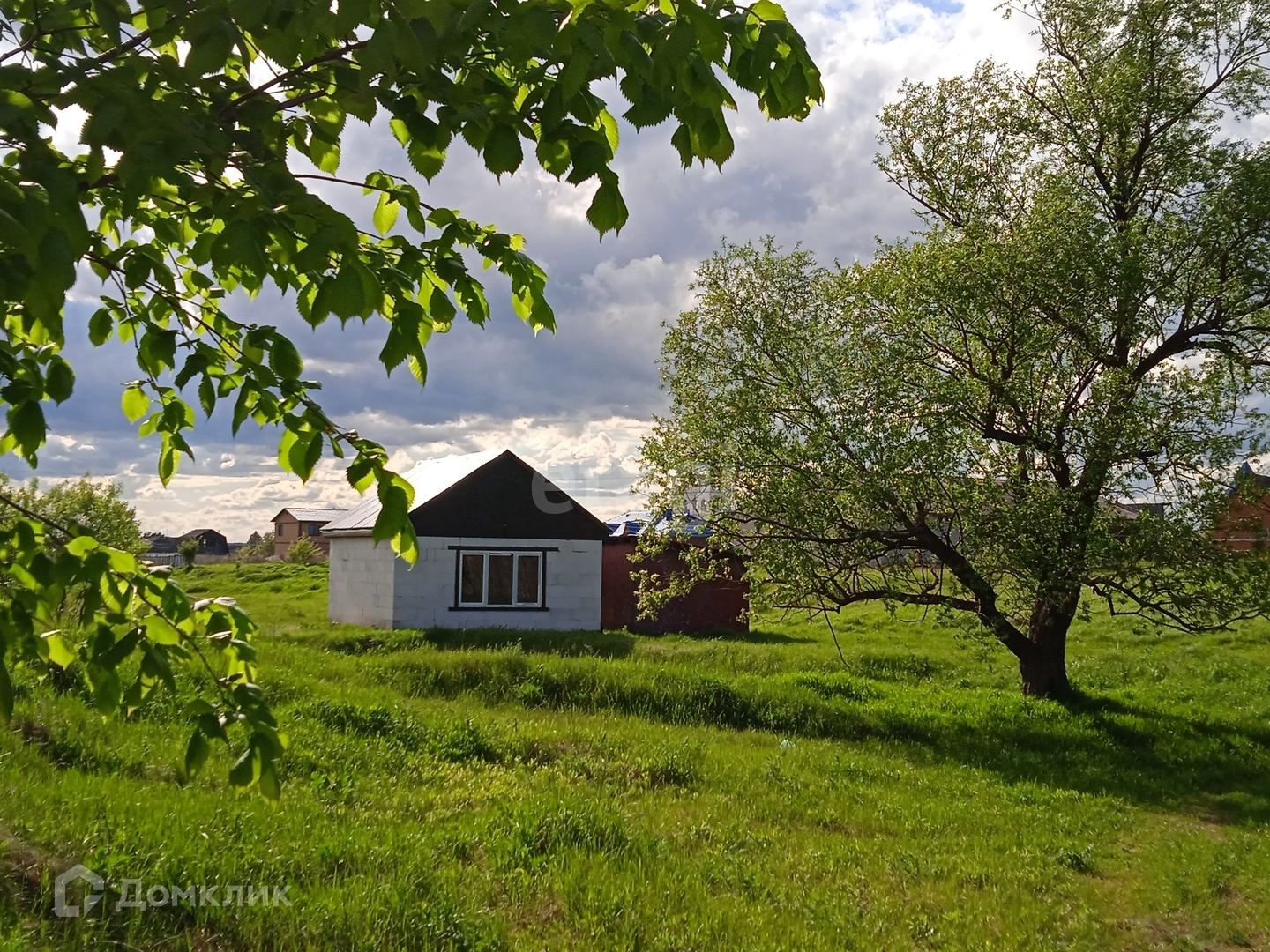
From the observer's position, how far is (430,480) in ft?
91.6

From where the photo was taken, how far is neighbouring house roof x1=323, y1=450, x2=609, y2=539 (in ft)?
83.4

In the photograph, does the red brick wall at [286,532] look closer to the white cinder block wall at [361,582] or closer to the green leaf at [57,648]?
the white cinder block wall at [361,582]

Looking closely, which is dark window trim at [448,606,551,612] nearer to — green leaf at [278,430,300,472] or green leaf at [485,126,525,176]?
green leaf at [278,430,300,472]

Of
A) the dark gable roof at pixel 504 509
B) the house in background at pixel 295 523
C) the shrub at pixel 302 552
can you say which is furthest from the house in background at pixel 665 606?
the house in background at pixel 295 523

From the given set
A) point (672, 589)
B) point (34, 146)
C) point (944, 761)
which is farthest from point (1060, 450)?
point (34, 146)

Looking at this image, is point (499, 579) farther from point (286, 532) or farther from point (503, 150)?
point (286, 532)

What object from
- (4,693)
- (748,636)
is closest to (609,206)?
(4,693)

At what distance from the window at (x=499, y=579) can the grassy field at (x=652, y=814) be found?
8.84 metres

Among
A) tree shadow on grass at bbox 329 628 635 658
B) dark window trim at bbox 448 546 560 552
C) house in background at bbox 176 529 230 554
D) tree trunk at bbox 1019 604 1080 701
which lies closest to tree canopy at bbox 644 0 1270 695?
tree trunk at bbox 1019 604 1080 701

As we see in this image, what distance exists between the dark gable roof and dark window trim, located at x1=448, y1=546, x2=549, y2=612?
35 cm

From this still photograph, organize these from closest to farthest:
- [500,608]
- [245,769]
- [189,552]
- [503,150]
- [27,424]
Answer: [503,150] < [27,424] < [245,769] < [189,552] < [500,608]

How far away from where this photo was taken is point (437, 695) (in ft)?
48.8

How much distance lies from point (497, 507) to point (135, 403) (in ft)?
73.8

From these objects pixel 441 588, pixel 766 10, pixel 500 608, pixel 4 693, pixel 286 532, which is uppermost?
pixel 286 532
